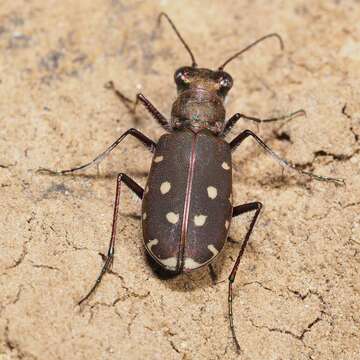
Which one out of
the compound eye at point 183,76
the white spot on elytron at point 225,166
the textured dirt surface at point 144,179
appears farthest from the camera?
the compound eye at point 183,76

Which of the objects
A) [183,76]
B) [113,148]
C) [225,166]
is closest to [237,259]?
[225,166]

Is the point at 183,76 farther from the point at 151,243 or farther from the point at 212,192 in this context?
the point at 151,243

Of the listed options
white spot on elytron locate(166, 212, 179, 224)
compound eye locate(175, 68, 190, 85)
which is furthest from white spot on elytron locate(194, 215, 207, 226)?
compound eye locate(175, 68, 190, 85)

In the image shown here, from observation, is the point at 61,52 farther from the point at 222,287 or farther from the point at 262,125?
the point at 222,287

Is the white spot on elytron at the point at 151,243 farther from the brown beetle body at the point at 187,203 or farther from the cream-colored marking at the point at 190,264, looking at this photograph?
the cream-colored marking at the point at 190,264

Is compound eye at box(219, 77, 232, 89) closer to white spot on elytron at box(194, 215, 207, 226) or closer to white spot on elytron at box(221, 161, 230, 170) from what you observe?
white spot on elytron at box(221, 161, 230, 170)

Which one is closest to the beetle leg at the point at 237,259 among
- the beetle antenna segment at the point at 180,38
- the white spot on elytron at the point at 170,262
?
the white spot on elytron at the point at 170,262
